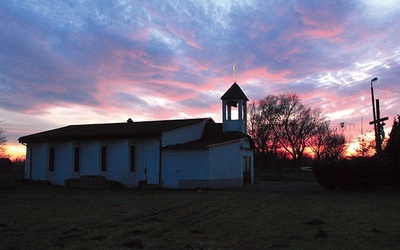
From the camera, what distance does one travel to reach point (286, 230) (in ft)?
35.6

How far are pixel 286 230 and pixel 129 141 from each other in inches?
821

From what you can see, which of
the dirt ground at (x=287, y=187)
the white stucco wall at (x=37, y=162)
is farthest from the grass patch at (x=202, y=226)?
the white stucco wall at (x=37, y=162)

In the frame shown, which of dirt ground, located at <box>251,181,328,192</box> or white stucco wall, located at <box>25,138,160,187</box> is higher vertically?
white stucco wall, located at <box>25,138,160,187</box>

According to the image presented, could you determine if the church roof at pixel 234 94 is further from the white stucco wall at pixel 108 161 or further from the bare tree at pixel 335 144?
the bare tree at pixel 335 144

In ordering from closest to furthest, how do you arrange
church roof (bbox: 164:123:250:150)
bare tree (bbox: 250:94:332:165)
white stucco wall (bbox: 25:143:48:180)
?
church roof (bbox: 164:123:250:150)
white stucco wall (bbox: 25:143:48:180)
bare tree (bbox: 250:94:332:165)

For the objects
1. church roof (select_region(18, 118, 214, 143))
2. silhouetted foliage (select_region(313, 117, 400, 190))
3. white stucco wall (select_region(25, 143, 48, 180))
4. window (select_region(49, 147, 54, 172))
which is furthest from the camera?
white stucco wall (select_region(25, 143, 48, 180))

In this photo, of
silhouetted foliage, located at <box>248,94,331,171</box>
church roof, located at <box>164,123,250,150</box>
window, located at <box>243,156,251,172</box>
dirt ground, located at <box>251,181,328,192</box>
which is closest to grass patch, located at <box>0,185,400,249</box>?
dirt ground, located at <box>251,181,328,192</box>

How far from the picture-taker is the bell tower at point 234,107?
3272cm

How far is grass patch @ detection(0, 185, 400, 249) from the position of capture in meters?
9.07

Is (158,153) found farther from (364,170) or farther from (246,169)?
(364,170)

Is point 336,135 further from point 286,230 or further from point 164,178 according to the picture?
point 286,230

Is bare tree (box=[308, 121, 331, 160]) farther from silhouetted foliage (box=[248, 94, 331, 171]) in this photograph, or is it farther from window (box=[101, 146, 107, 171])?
window (box=[101, 146, 107, 171])

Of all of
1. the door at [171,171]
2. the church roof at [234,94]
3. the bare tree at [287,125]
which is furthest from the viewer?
the bare tree at [287,125]

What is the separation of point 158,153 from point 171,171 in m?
1.68
